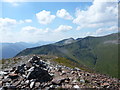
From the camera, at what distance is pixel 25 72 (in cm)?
2330

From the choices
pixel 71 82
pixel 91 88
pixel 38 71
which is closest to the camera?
pixel 91 88

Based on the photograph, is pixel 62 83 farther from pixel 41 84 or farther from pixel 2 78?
pixel 2 78

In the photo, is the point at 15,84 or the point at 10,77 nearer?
the point at 15,84

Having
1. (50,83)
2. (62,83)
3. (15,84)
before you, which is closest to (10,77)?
(15,84)

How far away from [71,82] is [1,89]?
936cm

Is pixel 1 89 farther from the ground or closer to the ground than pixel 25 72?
closer to the ground

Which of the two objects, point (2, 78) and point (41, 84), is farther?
point (2, 78)

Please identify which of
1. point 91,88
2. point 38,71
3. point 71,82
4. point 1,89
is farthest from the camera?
point 38,71

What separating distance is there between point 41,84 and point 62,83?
2.94 meters

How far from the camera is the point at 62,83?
2042cm

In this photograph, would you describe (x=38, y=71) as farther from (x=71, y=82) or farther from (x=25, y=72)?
(x=71, y=82)

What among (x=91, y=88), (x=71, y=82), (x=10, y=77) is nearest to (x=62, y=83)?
(x=71, y=82)

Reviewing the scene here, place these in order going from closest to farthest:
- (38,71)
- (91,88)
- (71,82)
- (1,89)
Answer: (1,89) < (91,88) < (71,82) < (38,71)

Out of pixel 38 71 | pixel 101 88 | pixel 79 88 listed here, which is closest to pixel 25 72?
pixel 38 71
